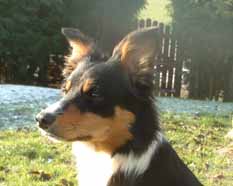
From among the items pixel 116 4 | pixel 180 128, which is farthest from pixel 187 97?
pixel 180 128

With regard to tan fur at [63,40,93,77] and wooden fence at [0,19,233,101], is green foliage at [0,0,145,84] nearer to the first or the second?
wooden fence at [0,19,233,101]

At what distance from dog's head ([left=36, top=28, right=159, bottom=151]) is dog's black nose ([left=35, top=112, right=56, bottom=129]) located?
0.18ft

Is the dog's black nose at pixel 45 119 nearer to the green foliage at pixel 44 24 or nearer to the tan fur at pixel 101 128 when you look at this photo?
the tan fur at pixel 101 128

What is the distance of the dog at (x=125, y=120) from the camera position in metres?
4.33

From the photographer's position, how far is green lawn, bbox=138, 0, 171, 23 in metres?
17.3

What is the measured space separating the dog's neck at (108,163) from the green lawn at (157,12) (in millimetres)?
12684

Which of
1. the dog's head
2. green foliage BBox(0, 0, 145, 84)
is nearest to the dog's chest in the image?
the dog's head

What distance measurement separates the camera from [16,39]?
15.7 metres

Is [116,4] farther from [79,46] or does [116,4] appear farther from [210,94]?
[79,46]

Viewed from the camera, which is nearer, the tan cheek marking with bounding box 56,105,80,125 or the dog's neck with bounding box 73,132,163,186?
the tan cheek marking with bounding box 56,105,80,125

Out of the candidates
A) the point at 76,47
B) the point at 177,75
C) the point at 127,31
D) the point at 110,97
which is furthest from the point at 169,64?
the point at 110,97

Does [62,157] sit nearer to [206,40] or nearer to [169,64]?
[169,64]

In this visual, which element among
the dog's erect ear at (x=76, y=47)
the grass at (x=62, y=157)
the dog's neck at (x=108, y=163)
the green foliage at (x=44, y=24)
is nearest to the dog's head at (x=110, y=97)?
the dog's neck at (x=108, y=163)

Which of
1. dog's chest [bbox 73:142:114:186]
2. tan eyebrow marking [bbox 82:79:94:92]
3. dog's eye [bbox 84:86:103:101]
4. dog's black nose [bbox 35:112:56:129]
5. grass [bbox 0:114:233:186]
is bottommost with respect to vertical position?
grass [bbox 0:114:233:186]
